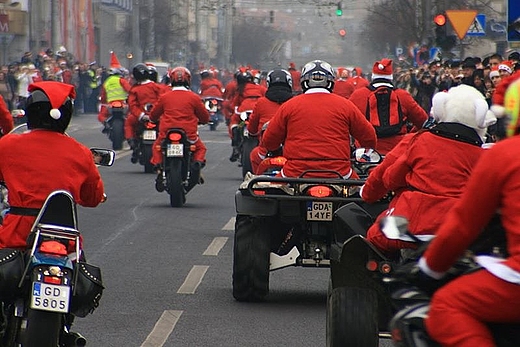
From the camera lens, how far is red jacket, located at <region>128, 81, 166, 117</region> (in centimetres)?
2408

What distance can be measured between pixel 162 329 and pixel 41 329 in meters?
2.78

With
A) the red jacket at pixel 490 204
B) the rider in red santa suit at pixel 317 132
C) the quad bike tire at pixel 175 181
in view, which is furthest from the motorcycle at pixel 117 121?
the red jacket at pixel 490 204

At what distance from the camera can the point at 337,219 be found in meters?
7.86

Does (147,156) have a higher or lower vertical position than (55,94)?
lower

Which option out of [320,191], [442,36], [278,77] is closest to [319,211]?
[320,191]

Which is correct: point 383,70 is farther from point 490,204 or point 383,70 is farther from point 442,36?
point 442,36

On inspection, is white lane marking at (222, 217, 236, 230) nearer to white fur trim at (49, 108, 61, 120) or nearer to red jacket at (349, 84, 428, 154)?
red jacket at (349, 84, 428, 154)

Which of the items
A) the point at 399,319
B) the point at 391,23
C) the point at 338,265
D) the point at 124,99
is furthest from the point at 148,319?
the point at 391,23

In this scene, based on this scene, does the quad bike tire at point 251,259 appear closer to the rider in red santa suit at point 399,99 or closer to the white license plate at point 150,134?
the rider in red santa suit at point 399,99

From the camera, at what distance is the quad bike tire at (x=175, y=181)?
17.9 meters

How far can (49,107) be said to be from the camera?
725cm

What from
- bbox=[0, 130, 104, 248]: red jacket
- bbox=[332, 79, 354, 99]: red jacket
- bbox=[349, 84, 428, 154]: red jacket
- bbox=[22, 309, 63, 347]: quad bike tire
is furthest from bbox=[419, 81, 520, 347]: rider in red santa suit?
bbox=[332, 79, 354, 99]: red jacket

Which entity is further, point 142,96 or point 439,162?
point 142,96

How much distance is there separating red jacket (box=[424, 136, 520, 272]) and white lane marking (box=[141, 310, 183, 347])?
412 centimetres
